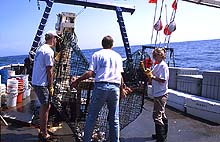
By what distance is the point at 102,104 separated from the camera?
15.2ft

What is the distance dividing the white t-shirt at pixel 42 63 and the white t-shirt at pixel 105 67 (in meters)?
0.94

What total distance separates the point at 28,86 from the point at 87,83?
5021 mm

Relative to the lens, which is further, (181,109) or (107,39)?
(181,109)

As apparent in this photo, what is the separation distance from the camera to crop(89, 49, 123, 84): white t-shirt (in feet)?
15.0

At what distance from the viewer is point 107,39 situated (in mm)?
4762

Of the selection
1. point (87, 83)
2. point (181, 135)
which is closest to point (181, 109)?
point (181, 135)

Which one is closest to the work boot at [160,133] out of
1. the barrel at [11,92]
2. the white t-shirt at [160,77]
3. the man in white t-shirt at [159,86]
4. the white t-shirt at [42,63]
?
the man in white t-shirt at [159,86]

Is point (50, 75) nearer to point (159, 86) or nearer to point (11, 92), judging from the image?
point (159, 86)

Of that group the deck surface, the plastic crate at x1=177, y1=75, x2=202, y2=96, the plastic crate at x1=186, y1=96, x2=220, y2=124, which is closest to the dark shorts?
the deck surface

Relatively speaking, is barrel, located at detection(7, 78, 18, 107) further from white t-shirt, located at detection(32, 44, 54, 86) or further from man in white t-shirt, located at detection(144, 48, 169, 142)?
man in white t-shirt, located at detection(144, 48, 169, 142)

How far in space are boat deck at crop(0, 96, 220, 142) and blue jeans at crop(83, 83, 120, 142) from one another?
1238 mm

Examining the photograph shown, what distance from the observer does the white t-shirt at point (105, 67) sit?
4578 mm

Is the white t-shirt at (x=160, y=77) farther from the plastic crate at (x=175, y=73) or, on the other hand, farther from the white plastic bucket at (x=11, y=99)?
the plastic crate at (x=175, y=73)

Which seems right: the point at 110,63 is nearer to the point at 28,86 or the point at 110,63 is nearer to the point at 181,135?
the point at 181,135
